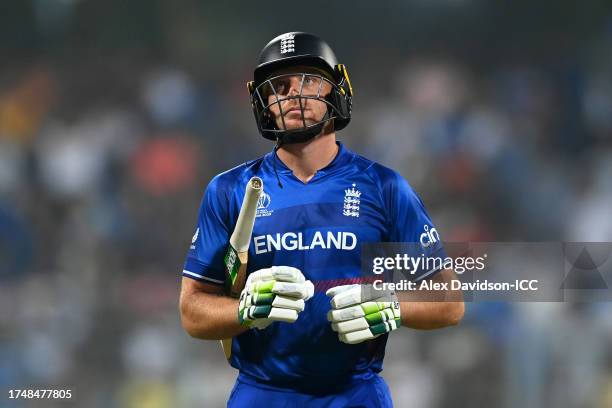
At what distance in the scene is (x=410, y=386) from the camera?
514 cm

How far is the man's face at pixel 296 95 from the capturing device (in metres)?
2.81

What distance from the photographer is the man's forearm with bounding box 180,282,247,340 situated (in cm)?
269

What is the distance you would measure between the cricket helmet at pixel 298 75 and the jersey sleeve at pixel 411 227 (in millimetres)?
309

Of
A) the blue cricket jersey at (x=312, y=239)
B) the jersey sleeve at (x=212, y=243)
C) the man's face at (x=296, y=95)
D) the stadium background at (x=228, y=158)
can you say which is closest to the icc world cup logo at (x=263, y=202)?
the blue cricket jersey at (x=312, y=239)

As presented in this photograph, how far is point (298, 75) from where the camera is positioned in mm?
2861

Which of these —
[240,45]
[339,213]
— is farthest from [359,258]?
[240,45]

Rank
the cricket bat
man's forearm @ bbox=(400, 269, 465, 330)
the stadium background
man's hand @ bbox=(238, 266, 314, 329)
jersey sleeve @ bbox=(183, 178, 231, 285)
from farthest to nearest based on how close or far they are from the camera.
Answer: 1. the stadium background
2. jersey sleeve @ bbox=(183, 178, 231, 285)
3. man's forearm @ bbox=(400, 269, 465, 330)
4. the cricket bat
5. man's hand @ bbox=(238, 266, 314, 329)

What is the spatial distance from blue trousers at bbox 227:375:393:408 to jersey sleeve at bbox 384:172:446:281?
1.24 ft

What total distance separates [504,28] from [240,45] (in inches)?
68.5

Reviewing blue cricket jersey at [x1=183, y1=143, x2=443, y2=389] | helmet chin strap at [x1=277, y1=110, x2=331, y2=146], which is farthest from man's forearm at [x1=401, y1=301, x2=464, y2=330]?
helmet chin strap at [x1=277, y1=110, x2=331, y2=146]

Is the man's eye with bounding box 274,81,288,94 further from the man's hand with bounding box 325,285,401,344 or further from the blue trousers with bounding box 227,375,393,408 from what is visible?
the blue trousers with bounding box 227,375,393,408

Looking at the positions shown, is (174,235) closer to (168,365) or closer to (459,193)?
(168,365)

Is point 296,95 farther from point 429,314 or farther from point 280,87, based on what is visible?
point 429,314

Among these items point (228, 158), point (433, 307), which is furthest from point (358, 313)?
point (228, 158)
